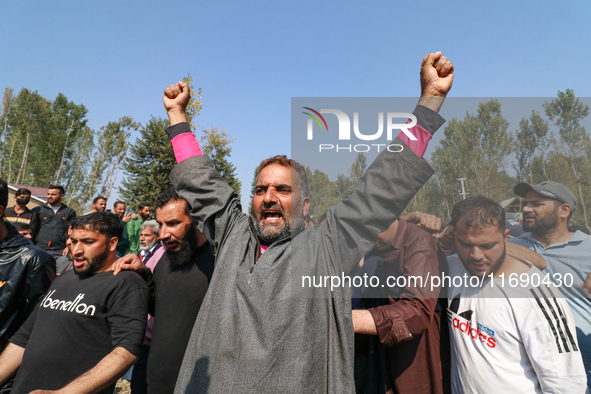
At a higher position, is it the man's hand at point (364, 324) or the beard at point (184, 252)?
the beard at point (184, 252)

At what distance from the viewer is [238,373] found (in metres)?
1.30

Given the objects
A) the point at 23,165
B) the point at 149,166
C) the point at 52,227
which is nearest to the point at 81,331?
the point at 52,227

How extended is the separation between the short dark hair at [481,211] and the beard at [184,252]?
62.1 inches

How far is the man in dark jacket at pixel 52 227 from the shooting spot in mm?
6082

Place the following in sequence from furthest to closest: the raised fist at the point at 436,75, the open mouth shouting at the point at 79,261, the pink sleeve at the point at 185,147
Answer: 1. the open mouth shouting at the point at 79,261
2. the pink sleeve at the point at 185,147
3. the raised fist at the point at 436,75

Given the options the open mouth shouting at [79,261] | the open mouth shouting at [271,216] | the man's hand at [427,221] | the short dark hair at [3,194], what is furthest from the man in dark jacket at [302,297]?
the short dark hair at [3,194]

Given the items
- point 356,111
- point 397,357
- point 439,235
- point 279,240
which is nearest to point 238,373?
point 279,240

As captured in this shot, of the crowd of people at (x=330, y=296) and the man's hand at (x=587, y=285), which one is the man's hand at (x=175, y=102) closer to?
the crowd of people at (x=330, y=296)

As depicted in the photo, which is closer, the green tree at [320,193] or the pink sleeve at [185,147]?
the green tree at [320,193]

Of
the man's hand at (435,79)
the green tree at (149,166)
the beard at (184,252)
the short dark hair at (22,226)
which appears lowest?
the beard at (184,252)

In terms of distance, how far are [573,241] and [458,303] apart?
0.60 metres

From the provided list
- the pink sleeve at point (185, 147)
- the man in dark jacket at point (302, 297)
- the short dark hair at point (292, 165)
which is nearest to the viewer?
the man in dark jacket at point (302, 297)

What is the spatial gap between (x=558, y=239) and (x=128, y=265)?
2.37 meters

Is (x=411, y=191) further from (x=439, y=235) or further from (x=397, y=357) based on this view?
(x=397, y=357)
